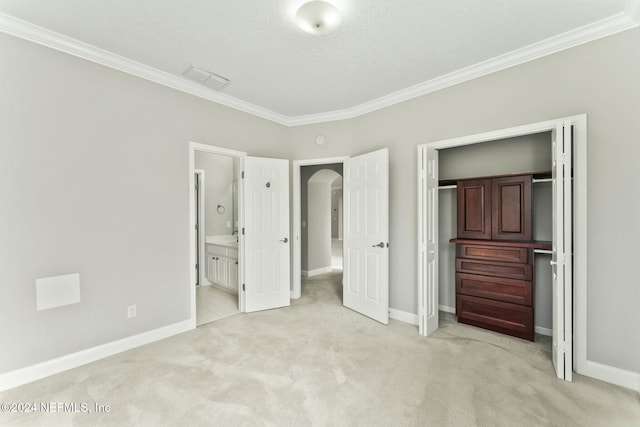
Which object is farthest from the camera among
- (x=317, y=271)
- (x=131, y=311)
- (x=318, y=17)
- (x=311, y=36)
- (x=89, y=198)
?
(x=317, y=271)

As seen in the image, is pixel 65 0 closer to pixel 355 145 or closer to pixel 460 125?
pixel 355 145

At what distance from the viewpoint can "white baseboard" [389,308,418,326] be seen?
11.1ft

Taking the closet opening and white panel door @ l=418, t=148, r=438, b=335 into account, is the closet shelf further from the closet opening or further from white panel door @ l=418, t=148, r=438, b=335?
white panel door @ l=418, t=148, r=438, b=335

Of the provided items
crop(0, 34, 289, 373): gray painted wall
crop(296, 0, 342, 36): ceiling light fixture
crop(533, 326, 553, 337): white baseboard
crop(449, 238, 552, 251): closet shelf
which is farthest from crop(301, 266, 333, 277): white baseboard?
crop(296, 0, 342, 36): ceiling light fixture

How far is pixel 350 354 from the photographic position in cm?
265

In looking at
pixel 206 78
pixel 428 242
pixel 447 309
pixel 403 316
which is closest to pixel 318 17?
pixel 206 78

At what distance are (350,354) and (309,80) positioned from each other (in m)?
2.90

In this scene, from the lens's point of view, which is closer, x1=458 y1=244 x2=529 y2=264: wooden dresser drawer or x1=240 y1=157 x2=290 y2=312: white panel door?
x1=458 y1=244 x2=529 y2=264: wooden dresser drawer

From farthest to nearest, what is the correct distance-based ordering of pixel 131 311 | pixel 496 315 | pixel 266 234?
pixel 266 234, pixel 496 315, pixel 131 311

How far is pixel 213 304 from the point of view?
160 inches

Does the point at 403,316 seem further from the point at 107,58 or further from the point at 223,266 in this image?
the point at 107,58

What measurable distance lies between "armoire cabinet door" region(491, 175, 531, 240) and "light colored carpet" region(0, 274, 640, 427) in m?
1.11

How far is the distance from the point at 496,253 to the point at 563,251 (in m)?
0.82

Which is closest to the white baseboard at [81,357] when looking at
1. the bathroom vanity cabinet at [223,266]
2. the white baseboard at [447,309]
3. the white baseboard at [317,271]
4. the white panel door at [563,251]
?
the bathroom vanity cabinet at [223,266]
